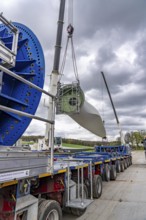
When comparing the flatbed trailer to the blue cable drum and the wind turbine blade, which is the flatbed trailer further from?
the wind turbine blade

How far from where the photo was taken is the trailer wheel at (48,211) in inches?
118

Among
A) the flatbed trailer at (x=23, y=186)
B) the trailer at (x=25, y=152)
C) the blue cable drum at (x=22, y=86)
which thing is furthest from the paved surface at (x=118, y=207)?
the blue cable drum at (x=22, y=86)

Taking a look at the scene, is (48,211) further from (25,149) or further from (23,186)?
(25,149)

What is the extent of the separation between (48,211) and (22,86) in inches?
84.4

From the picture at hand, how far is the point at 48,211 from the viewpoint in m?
3.11

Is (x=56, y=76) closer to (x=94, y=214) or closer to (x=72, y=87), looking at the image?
(x=72, y=87)

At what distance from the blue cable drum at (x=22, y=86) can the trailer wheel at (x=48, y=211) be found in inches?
50.0

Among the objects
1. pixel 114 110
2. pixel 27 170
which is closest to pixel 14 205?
pixel 27 170

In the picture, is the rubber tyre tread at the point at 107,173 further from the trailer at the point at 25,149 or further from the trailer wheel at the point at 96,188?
the trailer at the point at 25,149

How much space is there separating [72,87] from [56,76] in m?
0.96

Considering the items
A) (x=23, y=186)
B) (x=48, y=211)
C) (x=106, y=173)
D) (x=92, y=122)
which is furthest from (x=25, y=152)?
(x=92, y=122)

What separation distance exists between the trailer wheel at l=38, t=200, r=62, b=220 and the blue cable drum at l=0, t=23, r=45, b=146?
1271 millimetres

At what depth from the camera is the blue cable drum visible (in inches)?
143

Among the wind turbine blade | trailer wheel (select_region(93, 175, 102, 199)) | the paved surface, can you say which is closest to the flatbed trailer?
the paved surface
